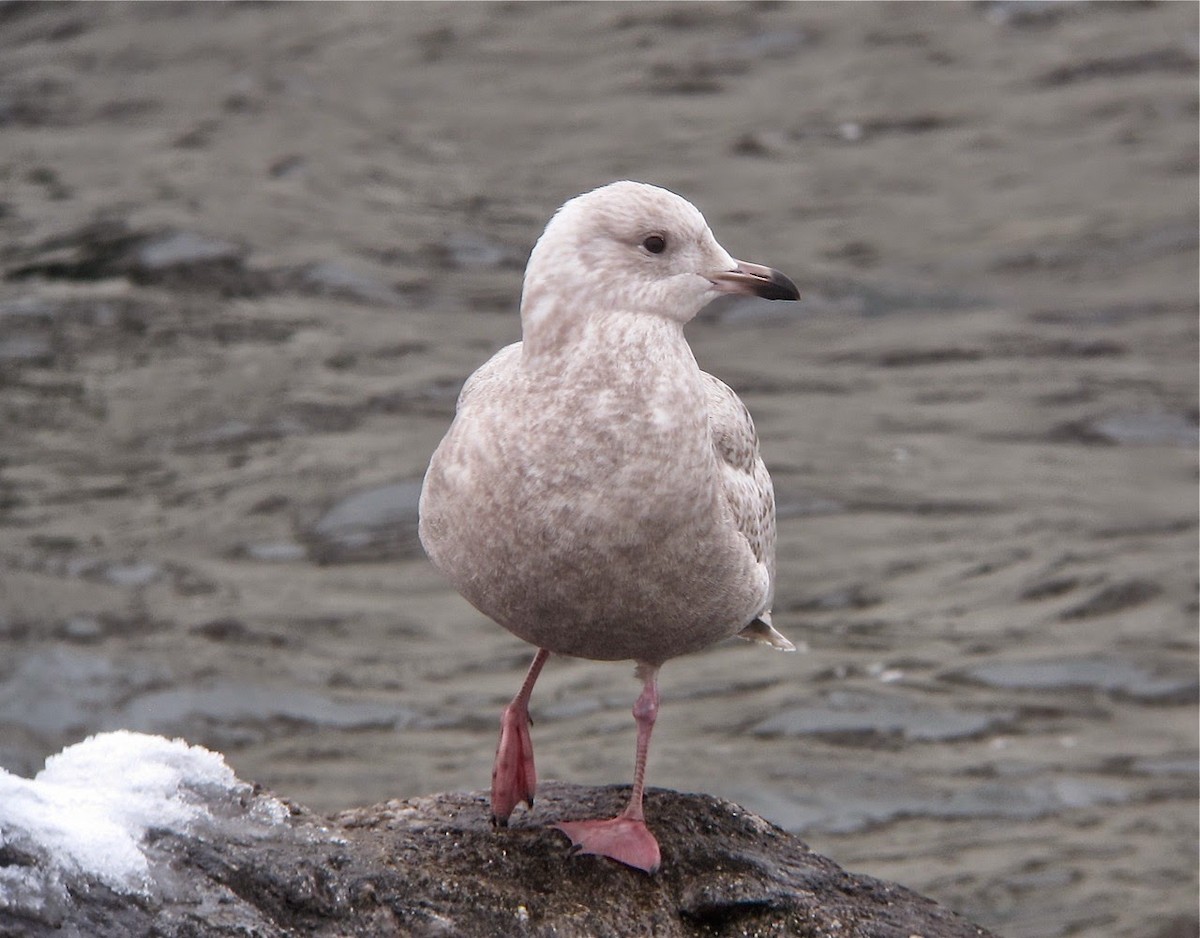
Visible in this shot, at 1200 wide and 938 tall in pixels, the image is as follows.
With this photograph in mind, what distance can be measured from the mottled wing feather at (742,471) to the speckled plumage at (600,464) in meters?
0.31

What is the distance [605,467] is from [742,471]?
3.76 feet

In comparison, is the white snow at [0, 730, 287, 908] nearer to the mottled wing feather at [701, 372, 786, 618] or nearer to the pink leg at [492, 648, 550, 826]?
the pink leg at [492, 648, 550, 826]

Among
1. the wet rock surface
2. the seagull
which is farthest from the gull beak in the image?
the wet rock surface

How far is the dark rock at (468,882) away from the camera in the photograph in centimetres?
459

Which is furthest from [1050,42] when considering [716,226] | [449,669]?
[449,669]

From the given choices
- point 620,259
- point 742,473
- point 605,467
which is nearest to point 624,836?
point 605,467

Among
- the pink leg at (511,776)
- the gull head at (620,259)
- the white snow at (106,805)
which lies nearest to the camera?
the white snow at (106,805)

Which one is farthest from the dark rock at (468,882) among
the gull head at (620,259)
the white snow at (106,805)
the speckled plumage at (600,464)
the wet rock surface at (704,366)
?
the wet rock surface at (704,366)

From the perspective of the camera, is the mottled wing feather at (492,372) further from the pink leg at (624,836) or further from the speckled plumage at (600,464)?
the pink leg at (624,836)

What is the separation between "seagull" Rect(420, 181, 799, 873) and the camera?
5.30 m

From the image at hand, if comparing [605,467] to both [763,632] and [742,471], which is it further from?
[763,632]

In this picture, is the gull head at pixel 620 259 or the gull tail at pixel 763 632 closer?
the gull head at pixel 620 259

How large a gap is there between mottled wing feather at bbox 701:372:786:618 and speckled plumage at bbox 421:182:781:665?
311mm

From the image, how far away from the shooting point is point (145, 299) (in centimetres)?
1798
